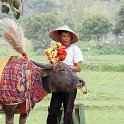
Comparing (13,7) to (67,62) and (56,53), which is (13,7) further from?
(67,62)

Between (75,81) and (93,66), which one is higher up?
(75,81)

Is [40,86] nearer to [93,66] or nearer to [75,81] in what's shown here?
[75,81]

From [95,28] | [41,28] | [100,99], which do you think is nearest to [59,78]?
[100,99]

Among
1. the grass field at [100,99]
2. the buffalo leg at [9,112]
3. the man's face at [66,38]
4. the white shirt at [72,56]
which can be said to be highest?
the man's face at [66,38]

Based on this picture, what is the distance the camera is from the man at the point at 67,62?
15.7ft

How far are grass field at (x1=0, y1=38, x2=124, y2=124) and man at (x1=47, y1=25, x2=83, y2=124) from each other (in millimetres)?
3029

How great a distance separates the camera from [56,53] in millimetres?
4473

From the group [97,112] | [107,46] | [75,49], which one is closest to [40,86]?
[75,49]

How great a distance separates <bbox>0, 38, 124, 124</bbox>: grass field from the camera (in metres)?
8.51

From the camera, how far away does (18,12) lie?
3.49 m

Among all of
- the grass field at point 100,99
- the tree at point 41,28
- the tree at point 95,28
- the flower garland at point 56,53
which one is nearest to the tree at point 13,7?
the flower garland at point 56,53

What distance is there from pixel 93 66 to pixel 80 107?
11.9m

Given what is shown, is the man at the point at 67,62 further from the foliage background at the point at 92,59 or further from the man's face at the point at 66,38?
the foliage background at the point at 92,59

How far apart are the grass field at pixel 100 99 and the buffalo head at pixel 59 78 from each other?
336cm
